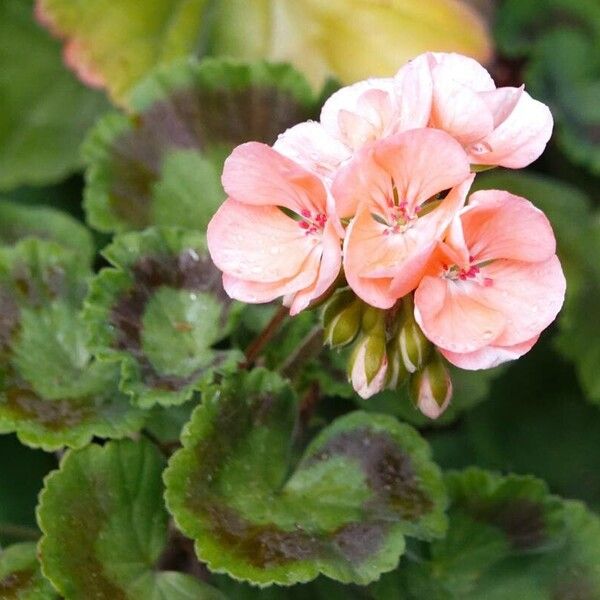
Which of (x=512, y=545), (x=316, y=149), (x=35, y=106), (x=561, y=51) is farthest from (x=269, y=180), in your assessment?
(x=561, y=51)

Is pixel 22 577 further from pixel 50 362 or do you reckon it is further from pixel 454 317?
pixel 454 317

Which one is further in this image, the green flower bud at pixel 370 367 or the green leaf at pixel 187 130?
the green leaf at pixel 187 130

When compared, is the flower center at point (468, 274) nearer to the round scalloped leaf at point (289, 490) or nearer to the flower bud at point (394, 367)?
the flower bud at point (394, 367)

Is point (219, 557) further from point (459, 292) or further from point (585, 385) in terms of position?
point (585, 385)

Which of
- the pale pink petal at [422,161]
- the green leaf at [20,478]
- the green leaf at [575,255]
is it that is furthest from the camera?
the green leaf at [575,255]

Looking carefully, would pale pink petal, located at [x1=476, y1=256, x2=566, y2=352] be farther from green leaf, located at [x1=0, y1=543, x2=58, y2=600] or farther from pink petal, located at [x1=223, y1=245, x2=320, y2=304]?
green leaf, located at [x1=0, y1=543, x2=58, y2=600]

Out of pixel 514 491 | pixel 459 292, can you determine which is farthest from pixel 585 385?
pixel 459 292

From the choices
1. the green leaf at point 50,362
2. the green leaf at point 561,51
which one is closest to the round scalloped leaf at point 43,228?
the green leaf at point 50,362
